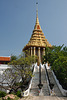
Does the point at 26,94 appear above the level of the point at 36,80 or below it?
below

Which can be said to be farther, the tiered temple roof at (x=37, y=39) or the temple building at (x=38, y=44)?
the tiered temple roof at (x=37, y=39)

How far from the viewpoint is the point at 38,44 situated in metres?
41.2

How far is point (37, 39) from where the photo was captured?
43.8 metres

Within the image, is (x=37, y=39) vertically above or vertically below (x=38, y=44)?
A: above

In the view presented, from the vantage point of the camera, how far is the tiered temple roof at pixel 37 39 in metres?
41.3

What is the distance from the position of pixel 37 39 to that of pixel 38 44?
3.30 m

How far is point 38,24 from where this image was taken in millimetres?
49406

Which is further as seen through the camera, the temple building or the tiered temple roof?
the tiered temple roof

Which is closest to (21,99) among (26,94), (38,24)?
(26,94)

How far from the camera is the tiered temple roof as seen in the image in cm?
4125

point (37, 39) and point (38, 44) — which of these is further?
point (37, 39)

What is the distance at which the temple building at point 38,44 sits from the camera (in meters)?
40.7

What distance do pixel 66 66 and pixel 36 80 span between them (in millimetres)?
6011

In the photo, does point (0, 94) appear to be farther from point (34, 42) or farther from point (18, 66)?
point (34, 42)
